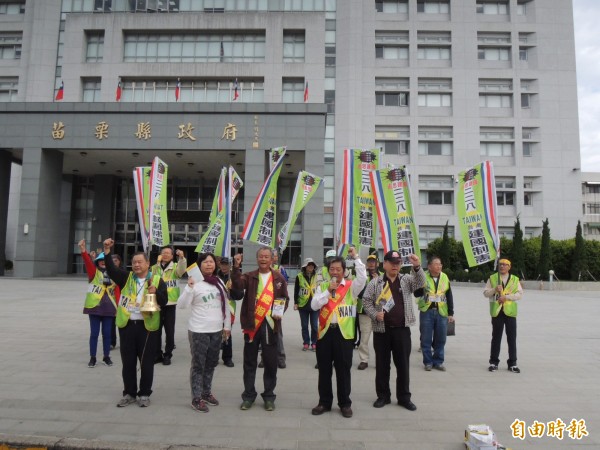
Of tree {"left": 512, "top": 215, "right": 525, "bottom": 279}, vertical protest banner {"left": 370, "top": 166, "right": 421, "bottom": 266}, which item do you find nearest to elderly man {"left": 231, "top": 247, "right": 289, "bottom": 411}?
vertical protest banner {"left": 370, "top": 166, "right": 421, "bottom": 266}

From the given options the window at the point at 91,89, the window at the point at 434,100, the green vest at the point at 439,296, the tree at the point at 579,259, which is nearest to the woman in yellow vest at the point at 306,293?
the green vest at the point at 439,296

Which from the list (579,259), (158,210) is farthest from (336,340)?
(579,259)

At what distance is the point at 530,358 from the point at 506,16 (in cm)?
4090

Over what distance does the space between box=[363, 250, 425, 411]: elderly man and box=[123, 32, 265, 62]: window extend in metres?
32.7

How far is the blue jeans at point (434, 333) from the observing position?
277 inches

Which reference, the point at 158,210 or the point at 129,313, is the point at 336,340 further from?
the point at 158,210

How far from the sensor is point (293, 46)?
113ft

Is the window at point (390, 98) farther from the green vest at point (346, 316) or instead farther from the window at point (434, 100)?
the green vest at point (346, 316)

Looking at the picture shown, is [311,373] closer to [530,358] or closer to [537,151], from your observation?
[530,358]

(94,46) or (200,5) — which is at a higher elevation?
(200,5)

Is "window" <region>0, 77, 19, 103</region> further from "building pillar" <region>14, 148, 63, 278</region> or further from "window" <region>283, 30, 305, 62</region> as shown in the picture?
"window" <region>283, 30, 305, 62</region>

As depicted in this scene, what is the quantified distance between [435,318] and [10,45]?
45219 mm

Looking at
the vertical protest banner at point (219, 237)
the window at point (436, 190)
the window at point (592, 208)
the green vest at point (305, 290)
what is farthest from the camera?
the window at point (592, 208)

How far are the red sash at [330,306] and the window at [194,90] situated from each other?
31.2 m
